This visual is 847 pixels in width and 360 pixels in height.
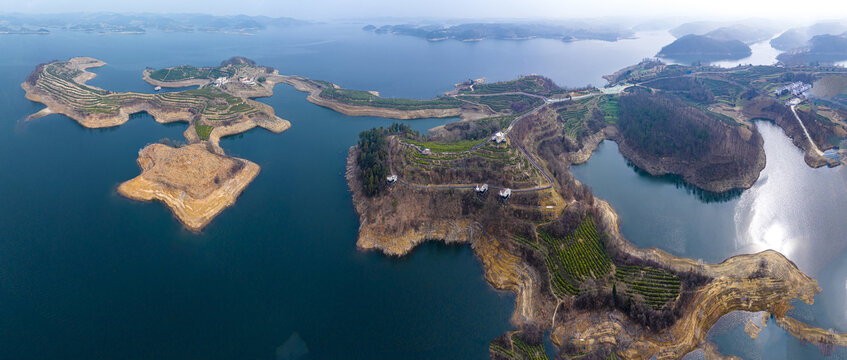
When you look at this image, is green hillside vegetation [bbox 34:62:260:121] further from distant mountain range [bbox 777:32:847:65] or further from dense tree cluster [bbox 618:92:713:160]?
distant mountain range [bbox 777:32:847:65]

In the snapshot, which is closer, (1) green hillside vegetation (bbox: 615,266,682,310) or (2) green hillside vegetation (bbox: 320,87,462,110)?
(1) green hillside vegetation (bbox: 615,266,682,310)

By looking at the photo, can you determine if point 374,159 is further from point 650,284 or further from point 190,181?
point 650,284

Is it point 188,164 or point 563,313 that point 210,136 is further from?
point 563,313

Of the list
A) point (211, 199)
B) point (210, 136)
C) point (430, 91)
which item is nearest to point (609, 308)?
point (211, 199)

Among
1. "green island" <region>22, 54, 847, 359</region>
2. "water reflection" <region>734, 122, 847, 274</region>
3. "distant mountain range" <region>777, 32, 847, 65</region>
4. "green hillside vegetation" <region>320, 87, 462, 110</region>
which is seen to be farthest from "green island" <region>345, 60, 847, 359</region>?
"distant mountain range" <region>777, 32, 847, 65</region>

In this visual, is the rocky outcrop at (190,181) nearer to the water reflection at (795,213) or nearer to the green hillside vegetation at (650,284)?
the green hillside vegetation at (650,284)

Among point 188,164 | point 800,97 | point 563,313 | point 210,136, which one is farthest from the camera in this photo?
point 800,97
